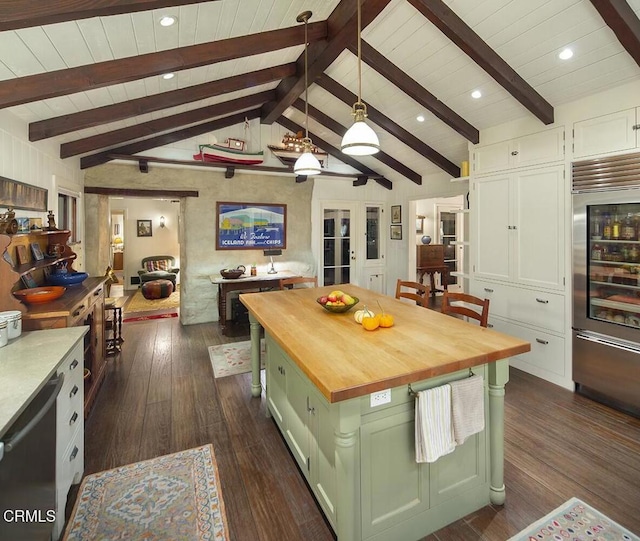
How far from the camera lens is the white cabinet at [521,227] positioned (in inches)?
126

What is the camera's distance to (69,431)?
75.0 inches

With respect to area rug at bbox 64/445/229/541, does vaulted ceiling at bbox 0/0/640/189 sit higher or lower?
higher

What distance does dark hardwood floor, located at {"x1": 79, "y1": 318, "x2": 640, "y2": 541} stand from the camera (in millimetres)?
1798

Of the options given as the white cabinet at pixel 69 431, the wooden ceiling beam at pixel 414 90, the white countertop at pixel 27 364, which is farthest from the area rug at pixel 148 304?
the wooden ceiling beam at pixel 414 90

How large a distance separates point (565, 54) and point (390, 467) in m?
3.19

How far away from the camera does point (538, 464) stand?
220 centimetres

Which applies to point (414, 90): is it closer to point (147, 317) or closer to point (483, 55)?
point (483, 55)

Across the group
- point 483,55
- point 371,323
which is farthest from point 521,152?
point 371,323

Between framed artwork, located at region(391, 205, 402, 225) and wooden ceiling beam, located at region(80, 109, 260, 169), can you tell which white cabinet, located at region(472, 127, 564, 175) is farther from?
wooden ceiling beam, located at region(80, 109, 260, 169)

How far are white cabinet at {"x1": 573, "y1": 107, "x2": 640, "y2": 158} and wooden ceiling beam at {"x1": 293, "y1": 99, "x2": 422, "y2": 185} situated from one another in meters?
2.13

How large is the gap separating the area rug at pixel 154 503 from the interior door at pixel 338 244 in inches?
179

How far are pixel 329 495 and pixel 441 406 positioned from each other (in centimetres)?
72

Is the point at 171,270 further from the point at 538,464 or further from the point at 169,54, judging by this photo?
the point at 538,464

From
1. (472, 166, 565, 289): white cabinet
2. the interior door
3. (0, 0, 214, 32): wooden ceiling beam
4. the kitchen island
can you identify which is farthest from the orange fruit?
the interior door
